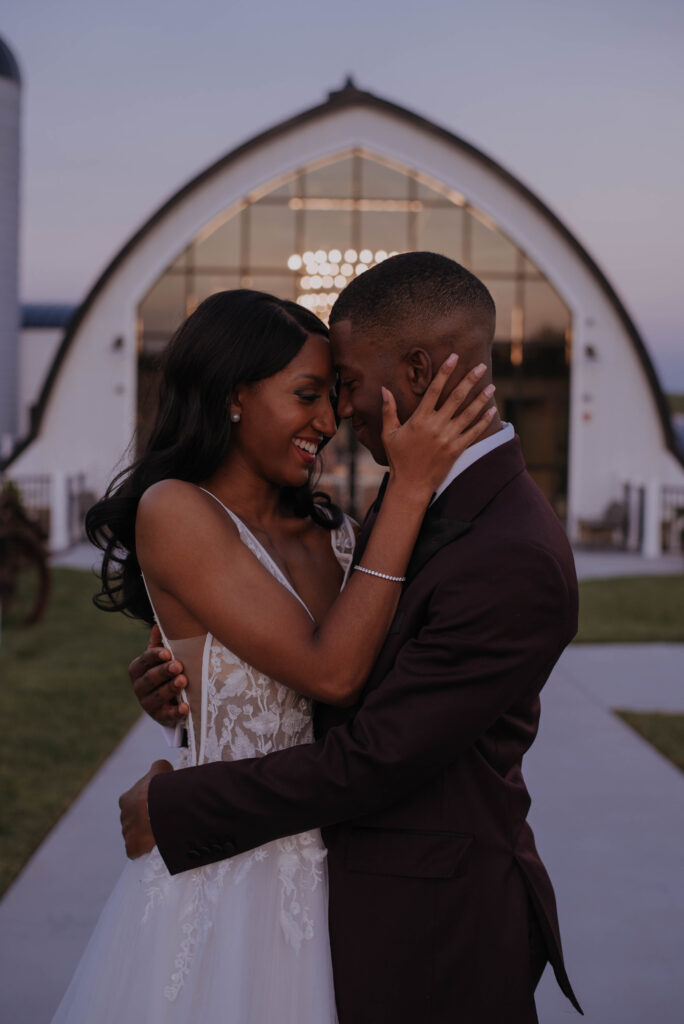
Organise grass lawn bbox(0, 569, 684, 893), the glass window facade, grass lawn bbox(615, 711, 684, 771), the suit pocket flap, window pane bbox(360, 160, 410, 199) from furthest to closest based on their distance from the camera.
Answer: window pane bbox(360, 160, 410, 199) < the glass window facade < grass lawn bbox(615, 711, 684, 771) < grass lawn bbox(0, 569, 684, 893) < the suit pocket flap

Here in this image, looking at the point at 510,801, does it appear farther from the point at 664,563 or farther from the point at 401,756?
the point at 664,563

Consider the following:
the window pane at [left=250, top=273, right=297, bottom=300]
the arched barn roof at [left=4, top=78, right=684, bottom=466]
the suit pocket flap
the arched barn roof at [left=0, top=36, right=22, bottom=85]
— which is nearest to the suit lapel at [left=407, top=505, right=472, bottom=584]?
the suit pocket flap

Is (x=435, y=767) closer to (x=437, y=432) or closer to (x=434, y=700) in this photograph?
(x=434, y=700)

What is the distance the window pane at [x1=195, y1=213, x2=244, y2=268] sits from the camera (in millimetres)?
20250

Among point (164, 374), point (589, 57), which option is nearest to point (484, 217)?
point (589, 57)

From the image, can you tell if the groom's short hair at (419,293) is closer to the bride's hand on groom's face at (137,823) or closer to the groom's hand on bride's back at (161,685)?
the groom's hand on bride's back at (161,685)

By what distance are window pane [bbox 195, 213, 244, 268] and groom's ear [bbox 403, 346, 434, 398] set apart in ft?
62.4

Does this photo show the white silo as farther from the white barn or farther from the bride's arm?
the bride's arm

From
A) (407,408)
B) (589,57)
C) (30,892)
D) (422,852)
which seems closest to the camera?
(422,852)

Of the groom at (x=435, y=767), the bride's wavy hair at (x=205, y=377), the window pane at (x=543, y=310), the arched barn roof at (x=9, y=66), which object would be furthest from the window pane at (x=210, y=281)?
the groom at (x=435, y=767)

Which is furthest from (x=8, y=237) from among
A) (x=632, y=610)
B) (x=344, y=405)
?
(x=344, y=405)

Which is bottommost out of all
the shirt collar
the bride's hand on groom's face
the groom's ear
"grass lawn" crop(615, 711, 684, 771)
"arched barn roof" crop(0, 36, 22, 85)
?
"grass lawn" crop(615, 711, 684, 771)

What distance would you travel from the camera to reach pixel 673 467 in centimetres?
2091

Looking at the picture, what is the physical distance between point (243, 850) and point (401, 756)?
1.41 feet
